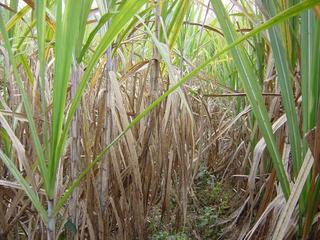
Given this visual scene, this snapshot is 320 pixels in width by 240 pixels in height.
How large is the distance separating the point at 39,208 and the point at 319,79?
514 mm

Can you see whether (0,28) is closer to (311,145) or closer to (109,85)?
(109,85)

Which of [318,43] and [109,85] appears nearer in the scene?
[318,43]

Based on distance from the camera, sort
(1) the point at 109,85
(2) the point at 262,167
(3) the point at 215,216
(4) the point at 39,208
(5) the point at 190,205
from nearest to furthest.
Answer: (4) the point at 39,208 < (1) the point at 109,85 < (2) the point at 262,167 < (3) the point at 215,216 < (5) the point at 190,205

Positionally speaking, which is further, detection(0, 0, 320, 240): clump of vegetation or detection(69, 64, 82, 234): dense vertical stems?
detection(69, 64, 82, 234): dense vertical stems

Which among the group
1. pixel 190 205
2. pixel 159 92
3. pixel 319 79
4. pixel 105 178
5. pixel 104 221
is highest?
pixel 319 79

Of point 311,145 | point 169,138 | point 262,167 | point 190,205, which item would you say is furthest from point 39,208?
point 190,205

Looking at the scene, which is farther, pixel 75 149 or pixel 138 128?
pixel 138 128

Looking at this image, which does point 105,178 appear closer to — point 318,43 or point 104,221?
point 104,221

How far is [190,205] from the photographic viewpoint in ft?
5.47

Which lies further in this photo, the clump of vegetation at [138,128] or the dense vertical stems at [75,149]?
the dense vertical stems at [75,149]

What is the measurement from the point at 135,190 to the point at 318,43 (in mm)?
568

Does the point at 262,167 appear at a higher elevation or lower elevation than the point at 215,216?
higher

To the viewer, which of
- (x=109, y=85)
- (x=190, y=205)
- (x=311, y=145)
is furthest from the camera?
(x=190, y=205)

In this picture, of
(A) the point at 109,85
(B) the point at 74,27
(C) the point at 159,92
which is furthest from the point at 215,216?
(B) the point at 74,27
